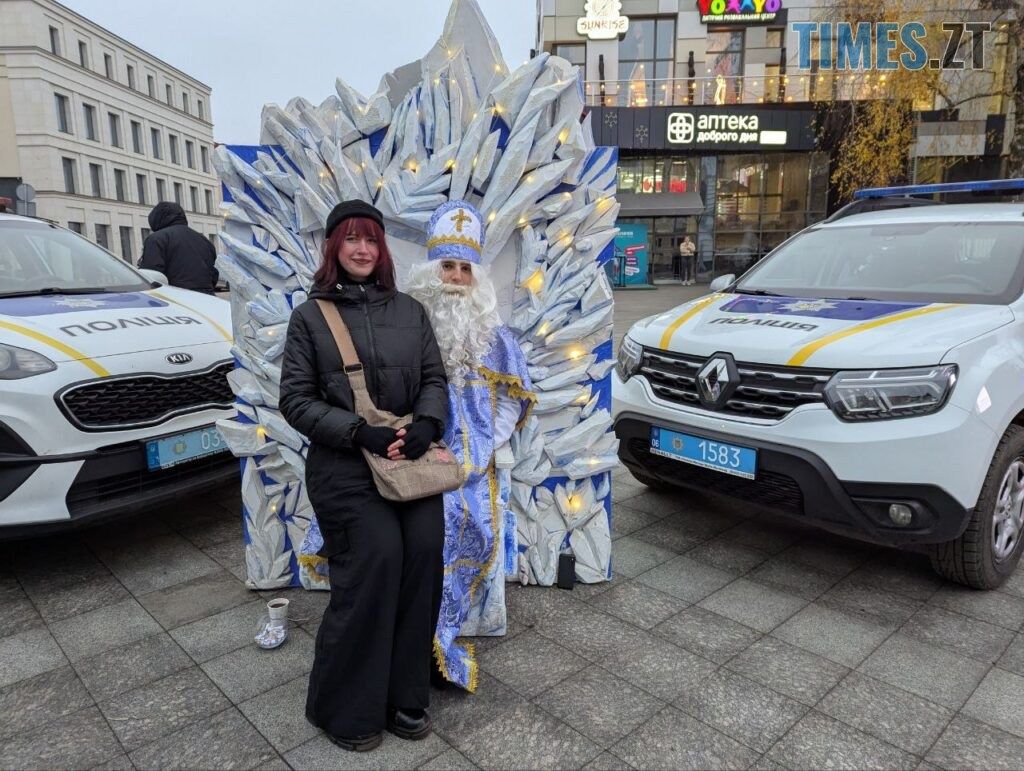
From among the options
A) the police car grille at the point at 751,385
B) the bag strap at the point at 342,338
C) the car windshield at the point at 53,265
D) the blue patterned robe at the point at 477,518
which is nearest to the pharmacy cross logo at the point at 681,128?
the car windshield at the point at 53,265

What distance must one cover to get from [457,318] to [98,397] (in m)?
1.86

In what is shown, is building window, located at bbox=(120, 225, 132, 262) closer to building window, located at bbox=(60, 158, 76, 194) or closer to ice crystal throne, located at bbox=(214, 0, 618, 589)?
building window, located at bbox=(60, 158, 76, 194)

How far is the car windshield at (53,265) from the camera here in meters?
4.07

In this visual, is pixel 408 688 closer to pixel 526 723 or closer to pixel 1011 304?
pixel 526 723

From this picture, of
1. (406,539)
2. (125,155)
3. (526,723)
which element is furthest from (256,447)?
(125,155)

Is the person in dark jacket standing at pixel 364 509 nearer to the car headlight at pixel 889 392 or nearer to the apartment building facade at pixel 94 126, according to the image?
the car headlight at pixel 889 392

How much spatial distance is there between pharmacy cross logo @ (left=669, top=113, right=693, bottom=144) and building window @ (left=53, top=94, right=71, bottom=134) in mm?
41206

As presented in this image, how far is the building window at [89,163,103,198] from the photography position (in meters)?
46.2

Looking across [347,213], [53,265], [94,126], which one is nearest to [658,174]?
[53,265]

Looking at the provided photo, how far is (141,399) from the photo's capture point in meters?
3.46

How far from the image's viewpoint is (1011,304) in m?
3.19

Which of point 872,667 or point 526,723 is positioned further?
point 872,667

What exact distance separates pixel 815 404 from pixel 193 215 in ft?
205

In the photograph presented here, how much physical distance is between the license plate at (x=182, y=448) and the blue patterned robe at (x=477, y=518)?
157cm
